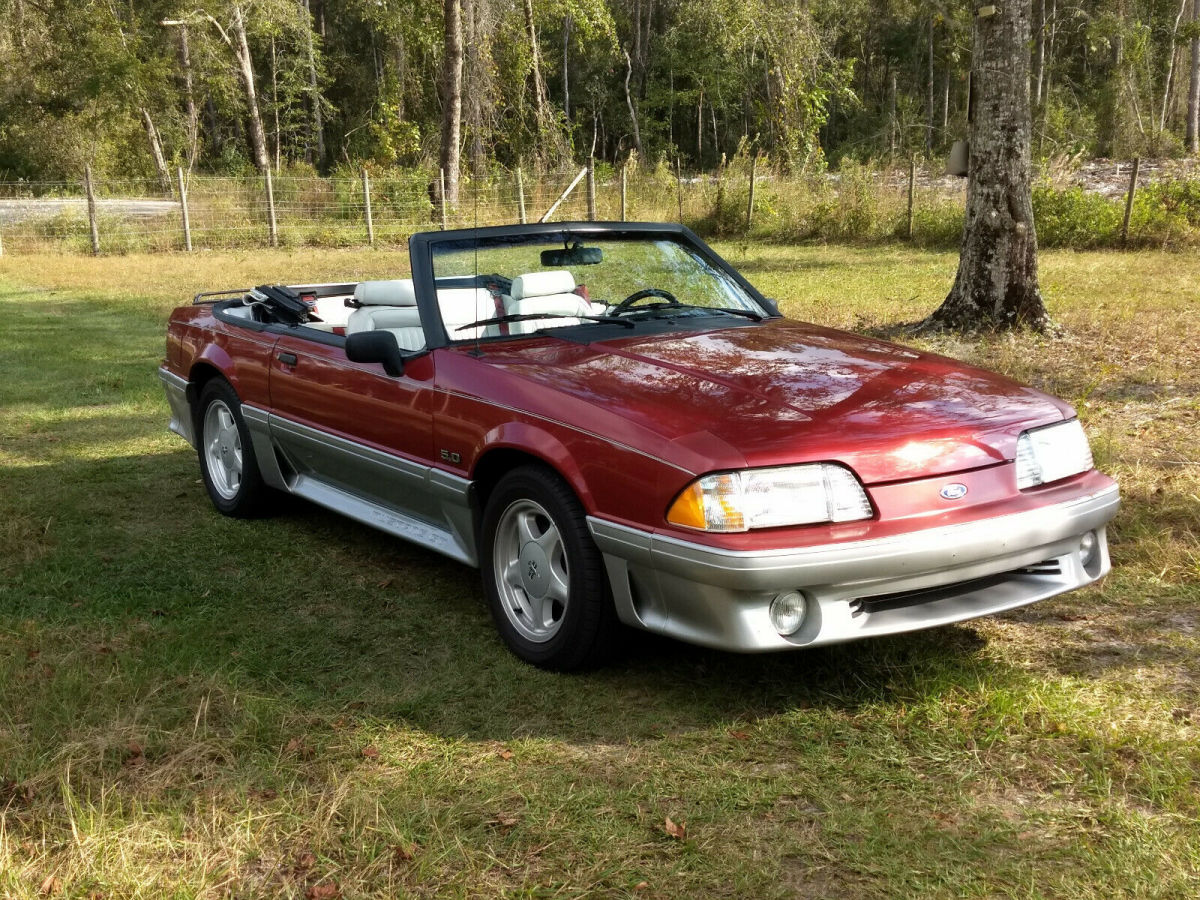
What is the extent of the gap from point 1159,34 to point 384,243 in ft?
125

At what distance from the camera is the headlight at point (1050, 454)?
140 inches

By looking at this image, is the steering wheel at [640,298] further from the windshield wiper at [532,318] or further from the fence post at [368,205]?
the fence post at [368,205]

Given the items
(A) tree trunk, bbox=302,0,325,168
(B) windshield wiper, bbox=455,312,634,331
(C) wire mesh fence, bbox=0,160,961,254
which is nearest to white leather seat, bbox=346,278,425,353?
(B) windshield wiper, bbox=455,312,634,331

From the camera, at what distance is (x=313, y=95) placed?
1982 inches

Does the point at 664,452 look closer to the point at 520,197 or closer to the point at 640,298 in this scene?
the point at 640,298

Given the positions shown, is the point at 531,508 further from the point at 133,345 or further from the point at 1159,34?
the point at 1159,34

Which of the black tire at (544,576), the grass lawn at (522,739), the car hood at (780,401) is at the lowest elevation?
the grass lawn at (522,739)

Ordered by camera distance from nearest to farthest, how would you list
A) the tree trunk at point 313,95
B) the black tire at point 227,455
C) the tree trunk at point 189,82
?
the black tire at point 227,455
the tree trunk at point 189,82
the tree trunk at point 313,95

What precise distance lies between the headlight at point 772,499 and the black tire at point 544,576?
1.49 feet

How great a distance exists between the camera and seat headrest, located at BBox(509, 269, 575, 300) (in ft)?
15.0

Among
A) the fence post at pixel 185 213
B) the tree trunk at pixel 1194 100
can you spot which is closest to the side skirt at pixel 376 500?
the fence post at pixel 185 213

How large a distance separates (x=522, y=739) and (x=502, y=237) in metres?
2.11

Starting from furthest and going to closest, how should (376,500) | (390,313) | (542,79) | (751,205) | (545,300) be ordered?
(542,79), (751,205), (390,313), (376,500), (545,300)

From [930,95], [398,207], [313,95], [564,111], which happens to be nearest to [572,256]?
[398,207]
